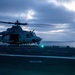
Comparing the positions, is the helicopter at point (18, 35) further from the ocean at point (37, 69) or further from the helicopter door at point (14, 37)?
the ocean at point (37, 69)

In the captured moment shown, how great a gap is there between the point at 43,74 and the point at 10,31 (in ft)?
158

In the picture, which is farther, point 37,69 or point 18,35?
point 18,35

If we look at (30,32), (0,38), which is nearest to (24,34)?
(30,32)

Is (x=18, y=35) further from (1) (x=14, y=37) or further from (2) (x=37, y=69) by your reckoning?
(2) (x=37, y=69)

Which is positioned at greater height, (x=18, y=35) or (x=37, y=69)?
(x=18, y=35)

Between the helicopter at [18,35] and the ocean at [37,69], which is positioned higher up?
the helicopter at [18,35]

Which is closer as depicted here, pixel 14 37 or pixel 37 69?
pixel 37 69

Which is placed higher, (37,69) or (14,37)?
(14,37)

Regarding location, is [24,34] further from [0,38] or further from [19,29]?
[0,38]

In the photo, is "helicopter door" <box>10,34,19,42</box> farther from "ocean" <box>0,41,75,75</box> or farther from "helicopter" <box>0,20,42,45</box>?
"ocean" <box>0,41,75,75</box>

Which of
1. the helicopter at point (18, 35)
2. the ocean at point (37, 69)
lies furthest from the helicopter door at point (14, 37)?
the ocean at point (37, 69)

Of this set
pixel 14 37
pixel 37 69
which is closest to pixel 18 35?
pixel 14 37

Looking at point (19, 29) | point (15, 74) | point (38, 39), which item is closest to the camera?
point (15, 74)

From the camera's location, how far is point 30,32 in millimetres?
55969
